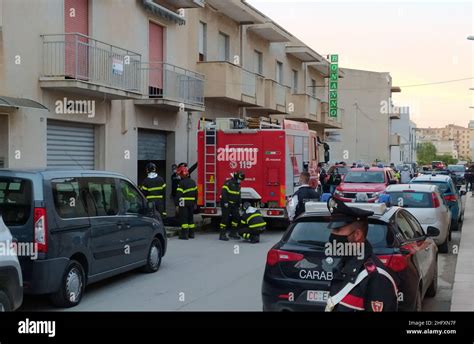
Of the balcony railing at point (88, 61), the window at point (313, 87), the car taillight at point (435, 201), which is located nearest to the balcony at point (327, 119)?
the window at point (313, 87)

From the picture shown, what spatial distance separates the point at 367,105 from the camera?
66.9m

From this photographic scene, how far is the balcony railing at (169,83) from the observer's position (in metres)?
18.9

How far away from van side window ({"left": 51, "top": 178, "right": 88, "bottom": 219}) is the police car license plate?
11.4 feet

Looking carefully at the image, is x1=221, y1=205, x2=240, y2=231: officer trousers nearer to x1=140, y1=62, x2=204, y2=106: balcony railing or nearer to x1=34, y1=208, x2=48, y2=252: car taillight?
x1=140, y1=62, x2=204, y2=106: balcony railing

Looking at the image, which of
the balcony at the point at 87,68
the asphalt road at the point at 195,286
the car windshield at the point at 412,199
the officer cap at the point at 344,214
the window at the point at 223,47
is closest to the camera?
the officer cap at the point at 344,214

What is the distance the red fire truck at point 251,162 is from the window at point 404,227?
8.07 meters

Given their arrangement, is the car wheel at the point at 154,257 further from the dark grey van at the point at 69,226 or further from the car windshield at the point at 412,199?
the car windshield at the point at 412,199

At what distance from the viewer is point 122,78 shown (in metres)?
16.6

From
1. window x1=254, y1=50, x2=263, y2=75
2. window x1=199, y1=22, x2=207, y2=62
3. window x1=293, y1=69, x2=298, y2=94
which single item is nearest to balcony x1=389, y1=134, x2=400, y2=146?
window x1=293, y1=69, x2=298, y2=94

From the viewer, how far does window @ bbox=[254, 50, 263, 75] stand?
2841 centimetres

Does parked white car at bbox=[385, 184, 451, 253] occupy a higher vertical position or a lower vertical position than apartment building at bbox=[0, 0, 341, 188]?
lower

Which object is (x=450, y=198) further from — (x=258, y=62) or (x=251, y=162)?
(x=258, y=62)
